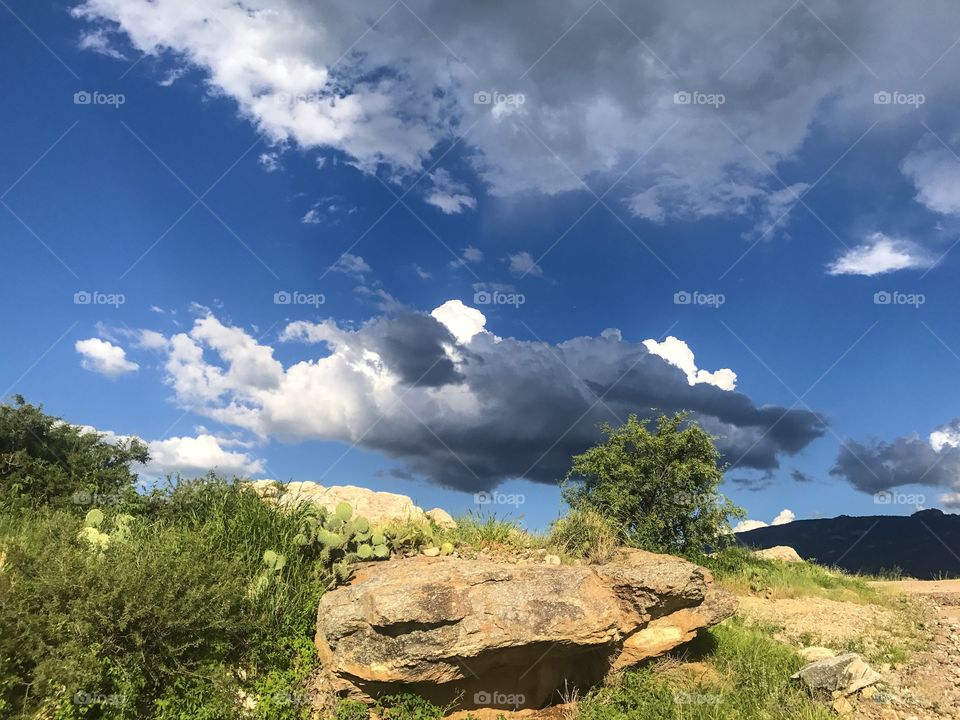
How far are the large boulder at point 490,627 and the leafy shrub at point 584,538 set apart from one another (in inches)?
50.3

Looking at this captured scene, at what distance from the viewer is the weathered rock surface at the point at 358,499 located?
40.4ft

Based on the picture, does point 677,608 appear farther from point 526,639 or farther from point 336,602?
point 336,602

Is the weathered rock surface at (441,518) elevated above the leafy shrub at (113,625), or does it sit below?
above

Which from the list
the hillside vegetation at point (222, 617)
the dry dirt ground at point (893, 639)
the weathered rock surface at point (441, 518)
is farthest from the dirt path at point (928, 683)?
the weathered rock surface at point (441, 518)

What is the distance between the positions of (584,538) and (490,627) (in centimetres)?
416

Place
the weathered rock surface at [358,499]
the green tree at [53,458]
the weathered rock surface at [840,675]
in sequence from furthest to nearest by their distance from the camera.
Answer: the green tree at [53,458], the weathered rock surface at [358,499], the weathered rock surface at [840,675]

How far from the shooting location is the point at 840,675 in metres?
9.90

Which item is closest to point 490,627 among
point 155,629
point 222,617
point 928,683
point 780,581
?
point 222,617

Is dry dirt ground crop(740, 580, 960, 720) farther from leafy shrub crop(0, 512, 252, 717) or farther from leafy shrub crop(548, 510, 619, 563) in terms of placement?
Result: leafy shrub crop(0, 512, 252, 717)

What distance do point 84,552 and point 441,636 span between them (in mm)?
5339

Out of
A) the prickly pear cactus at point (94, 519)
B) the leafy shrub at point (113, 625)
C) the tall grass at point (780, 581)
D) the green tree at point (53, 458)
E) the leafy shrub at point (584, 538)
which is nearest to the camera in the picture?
the leafy shrub at point (113, 625)

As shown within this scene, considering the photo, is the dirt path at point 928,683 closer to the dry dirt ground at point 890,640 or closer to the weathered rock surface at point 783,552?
the dry dirt ground at point 890,640

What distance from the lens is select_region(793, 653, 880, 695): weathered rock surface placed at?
9875mm

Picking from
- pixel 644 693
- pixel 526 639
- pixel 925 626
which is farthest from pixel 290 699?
pixel 925 626
